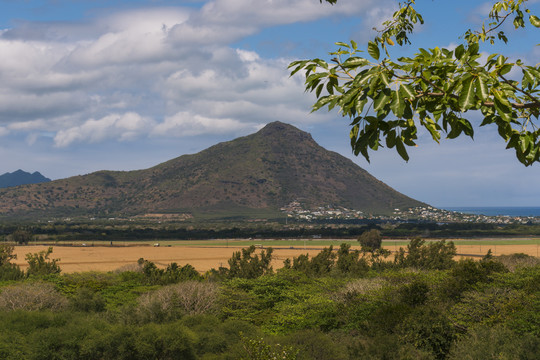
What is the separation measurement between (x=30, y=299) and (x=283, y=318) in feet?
58.4

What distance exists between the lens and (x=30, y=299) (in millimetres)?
38750

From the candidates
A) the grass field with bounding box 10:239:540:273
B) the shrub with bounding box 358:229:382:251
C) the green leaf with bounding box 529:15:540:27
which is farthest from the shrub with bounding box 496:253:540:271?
the shrub with bounding box 358:229:382:251

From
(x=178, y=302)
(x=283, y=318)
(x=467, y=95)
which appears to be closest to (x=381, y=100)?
(x=467, y=95)

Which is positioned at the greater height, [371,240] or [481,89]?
[481,89]

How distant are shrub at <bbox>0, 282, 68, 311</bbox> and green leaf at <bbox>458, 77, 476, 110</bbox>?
3761 centimetres


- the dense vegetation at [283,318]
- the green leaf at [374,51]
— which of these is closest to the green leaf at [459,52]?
the green leaf at [374,51]

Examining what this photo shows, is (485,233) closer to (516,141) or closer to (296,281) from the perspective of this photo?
(296,281)

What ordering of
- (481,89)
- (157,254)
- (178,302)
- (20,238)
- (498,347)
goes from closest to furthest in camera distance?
(481,89), (498,347), (178,302), (157,254), (20,238)

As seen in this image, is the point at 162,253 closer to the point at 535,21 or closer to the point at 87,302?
the point at 87,302

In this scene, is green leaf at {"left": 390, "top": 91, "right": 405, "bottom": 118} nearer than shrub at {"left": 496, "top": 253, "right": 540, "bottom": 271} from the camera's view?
Yes

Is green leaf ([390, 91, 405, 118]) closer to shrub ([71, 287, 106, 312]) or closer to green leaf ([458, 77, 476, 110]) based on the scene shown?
green leaf ([458, 77, 476, 110])

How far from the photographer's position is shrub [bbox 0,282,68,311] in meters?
37.9

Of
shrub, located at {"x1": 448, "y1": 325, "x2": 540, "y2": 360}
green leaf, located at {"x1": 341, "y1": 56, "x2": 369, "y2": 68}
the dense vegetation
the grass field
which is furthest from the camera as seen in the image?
the grass field

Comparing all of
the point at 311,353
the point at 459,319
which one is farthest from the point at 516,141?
Answer: the point at 459,319
